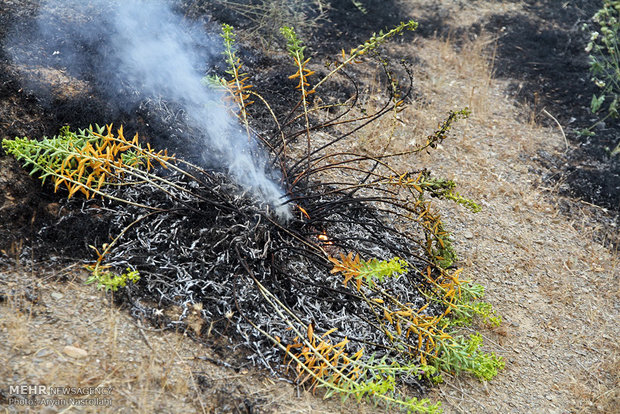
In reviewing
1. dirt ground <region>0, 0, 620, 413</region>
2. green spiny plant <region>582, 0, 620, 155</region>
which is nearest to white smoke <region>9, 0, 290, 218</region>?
dirt ground <region>0, 0, 620, 413</region>

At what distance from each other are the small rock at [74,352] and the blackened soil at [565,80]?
4.01 meters

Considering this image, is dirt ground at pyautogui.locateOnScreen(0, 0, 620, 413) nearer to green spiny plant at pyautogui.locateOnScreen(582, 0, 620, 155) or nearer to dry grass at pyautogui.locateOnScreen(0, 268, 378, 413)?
dry grass at pyautogui.locateOnScreen(0, 268, 378, 413)

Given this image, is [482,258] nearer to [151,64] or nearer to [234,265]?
[234,265]

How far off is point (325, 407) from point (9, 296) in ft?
4.65

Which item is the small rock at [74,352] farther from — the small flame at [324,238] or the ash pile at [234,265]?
the small flame at [324,238]

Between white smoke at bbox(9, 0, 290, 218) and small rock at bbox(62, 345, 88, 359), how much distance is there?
1218mm

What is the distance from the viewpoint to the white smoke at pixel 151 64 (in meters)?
3.27

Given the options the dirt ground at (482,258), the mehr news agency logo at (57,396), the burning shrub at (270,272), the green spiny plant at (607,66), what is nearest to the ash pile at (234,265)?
the burning shrub at (270,272)

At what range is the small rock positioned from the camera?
83.1 inches

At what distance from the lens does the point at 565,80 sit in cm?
588

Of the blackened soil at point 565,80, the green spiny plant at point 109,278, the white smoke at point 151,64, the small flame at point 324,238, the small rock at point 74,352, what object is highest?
the blackened soil at point 565,80

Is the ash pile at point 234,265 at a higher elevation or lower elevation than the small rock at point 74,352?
higher

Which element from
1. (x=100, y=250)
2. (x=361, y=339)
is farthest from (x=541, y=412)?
(x=100, y=250)

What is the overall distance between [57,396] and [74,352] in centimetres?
20
